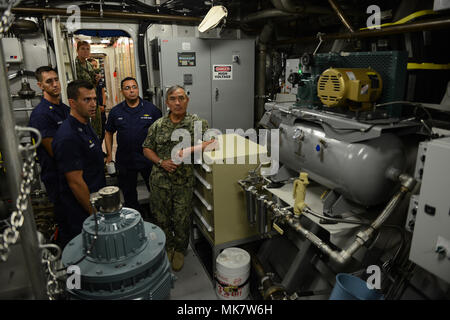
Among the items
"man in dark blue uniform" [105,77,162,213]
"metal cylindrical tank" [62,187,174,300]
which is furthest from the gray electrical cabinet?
"metal cylindrical tank" [62,187,174,300]

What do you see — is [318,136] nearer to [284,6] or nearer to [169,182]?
[169,182]

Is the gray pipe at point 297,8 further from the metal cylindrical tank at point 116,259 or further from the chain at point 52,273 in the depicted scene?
the chain at point 52,273

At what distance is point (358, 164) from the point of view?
152 centimetres

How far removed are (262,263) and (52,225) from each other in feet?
7.05

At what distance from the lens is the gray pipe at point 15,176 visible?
80 cm

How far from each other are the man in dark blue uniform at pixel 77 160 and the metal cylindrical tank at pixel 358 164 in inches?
56.1

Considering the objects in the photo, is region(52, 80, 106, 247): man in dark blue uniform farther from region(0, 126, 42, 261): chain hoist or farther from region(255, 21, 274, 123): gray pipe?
region(255, 21, 274, 123): gray pipe

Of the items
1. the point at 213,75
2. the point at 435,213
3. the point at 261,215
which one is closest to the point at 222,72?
the point at 213,75

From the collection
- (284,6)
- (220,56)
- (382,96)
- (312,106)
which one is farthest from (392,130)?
(220,56)

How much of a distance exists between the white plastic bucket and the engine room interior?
10 millimetres

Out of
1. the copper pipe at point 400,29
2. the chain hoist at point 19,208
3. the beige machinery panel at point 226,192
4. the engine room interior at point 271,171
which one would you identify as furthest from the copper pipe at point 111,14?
the chain hoist at point 19,208

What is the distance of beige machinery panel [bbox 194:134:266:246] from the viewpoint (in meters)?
2.41

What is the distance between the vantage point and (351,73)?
1.68 meters

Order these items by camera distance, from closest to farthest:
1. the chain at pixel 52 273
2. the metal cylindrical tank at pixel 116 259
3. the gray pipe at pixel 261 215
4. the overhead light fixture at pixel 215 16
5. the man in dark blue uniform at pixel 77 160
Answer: the chain at pixel 52 273
the metal cylindrical tank at pixel 116 259
the man in dark blue uniform at pixel 77 160
the gray pipe at pixel 261 215
the overhead light fixture at pixel 215 16
